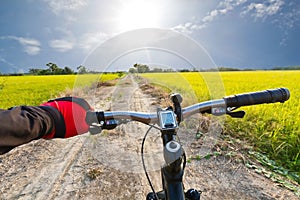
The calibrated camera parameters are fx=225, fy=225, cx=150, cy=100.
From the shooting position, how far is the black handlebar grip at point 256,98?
1.24 meters

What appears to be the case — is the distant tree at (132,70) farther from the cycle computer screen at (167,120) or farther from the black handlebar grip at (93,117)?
the cycle computer screen at (167,120)

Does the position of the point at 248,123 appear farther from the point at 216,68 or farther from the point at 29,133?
the point at 29,133

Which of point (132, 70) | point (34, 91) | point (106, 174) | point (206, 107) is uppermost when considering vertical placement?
point (132, 70)

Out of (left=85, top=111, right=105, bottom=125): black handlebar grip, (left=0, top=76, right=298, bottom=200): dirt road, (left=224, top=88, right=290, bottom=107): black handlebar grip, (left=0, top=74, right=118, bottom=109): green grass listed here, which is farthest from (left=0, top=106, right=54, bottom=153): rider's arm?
(left=224, top=88, right=290, bottom=107): black handlebar grip

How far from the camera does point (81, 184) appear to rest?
264cm

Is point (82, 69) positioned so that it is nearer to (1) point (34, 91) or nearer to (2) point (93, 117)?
(2) point (93, 117)

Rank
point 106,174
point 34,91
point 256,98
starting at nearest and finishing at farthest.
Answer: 1. point 256,98
2. point 106,174
3. point 34,91

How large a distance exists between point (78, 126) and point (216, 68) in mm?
790

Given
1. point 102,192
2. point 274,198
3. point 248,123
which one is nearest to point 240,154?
point 274,198

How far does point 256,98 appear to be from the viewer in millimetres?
1258

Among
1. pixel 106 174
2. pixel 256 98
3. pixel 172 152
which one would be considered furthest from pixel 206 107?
pixel 106 174

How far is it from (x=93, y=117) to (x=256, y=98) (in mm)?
891

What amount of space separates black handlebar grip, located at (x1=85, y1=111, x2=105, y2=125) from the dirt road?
0.58m

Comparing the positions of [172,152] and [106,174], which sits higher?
[172,152]
